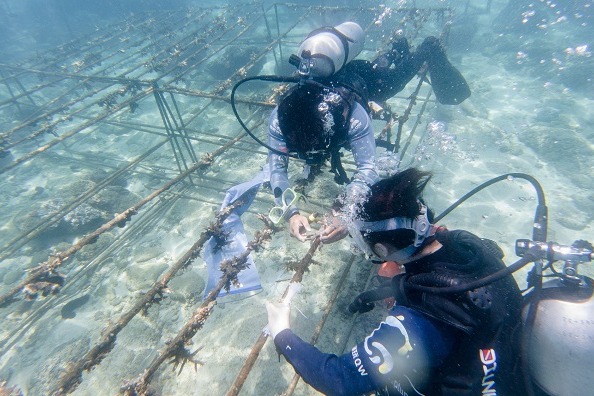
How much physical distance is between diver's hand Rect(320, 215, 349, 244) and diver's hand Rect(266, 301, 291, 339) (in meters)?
0.89

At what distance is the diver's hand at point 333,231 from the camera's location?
344 cm

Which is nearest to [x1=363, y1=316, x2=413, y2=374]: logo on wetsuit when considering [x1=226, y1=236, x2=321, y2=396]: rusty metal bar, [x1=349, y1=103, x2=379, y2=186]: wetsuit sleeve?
[x1=226, y1=236, x2=321, y2=396]: rusty metal bar

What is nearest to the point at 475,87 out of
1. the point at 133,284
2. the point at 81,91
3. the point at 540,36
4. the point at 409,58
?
the point at 409,58

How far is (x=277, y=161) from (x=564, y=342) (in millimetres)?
3696

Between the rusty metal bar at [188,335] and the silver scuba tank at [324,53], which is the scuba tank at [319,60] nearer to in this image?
the silver scuba tank at [324,53]

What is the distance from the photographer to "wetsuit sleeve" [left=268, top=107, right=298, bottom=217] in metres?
4.49

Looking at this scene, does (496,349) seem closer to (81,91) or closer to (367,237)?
(367,237)

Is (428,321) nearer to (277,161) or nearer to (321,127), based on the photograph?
(321,127)

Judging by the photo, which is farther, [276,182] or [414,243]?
[276,182]

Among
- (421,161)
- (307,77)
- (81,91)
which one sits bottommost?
(421,161)

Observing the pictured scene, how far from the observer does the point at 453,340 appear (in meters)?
1.98

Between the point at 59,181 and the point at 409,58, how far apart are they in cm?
1216

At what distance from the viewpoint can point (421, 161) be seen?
9633 millimetres

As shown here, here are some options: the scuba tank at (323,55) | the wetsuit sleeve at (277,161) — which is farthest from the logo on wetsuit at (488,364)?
the scuba tank at (323,55)
